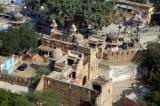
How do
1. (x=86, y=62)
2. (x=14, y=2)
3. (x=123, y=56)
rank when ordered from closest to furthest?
1. (x=86, y=62)
2. (x=123, y=56)
3. (x=14, y=2)

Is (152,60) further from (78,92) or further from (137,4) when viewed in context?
(137,4)

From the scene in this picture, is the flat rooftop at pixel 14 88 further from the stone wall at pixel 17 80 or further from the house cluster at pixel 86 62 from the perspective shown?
the house cluster at pixel 86 62

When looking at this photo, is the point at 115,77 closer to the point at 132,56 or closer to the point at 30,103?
the point at 132,56

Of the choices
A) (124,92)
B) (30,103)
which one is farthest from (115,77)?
(30,103)

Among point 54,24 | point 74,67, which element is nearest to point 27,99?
point 74,67

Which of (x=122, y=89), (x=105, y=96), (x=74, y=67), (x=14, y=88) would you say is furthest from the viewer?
(x=122, y=89)

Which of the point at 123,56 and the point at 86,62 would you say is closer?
the point at 86,62
